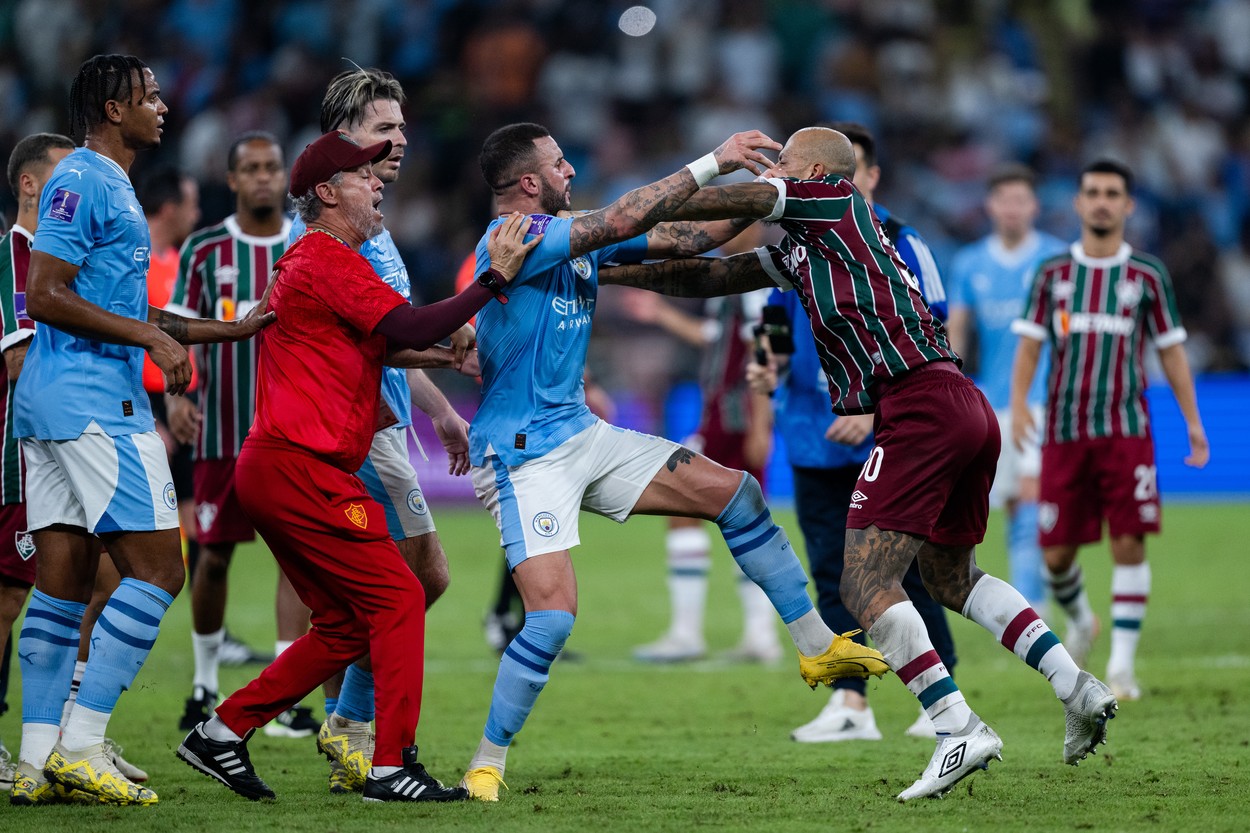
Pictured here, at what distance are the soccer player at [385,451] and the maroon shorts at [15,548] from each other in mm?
1375

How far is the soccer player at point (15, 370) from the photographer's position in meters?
6.10

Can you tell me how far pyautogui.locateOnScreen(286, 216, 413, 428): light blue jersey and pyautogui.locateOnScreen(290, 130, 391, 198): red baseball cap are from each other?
1.45ft

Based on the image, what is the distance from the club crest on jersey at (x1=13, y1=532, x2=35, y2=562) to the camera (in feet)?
20.4

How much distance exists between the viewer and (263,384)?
5.47 m

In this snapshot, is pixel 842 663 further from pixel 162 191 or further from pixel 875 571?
pixel 162 191

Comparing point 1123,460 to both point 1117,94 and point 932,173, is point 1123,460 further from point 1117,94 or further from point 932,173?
point 1117,94

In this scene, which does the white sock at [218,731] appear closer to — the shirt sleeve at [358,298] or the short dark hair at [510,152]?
the shirt sleeve at [358,298]

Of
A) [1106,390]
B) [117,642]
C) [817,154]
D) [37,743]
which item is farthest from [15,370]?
[1106,390]

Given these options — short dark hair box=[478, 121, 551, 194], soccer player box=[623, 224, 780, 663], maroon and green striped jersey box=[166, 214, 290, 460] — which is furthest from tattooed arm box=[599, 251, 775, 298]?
soccer player box=[623, 224, 780, 663]

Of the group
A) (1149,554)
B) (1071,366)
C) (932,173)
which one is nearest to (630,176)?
(932,173)

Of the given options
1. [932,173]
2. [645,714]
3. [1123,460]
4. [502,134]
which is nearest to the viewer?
[502,134]

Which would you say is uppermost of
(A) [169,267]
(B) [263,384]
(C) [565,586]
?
(A) [169,267]

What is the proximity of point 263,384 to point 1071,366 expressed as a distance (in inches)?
204

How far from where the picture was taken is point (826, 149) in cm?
577
